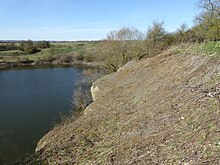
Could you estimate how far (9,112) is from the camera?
2534 cm

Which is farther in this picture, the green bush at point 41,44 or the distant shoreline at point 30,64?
the green bush at point 41,44

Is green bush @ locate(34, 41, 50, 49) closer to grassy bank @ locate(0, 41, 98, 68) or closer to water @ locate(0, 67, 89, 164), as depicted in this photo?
grassy bank @ locate(0, 41, 98, 68)

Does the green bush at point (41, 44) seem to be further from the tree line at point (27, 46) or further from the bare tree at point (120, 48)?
the bare tree at point (120, 48)

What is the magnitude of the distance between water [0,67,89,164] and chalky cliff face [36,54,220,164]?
694 centimetres

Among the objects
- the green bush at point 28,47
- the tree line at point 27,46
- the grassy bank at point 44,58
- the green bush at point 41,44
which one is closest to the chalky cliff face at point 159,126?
the grassy bank at point 44,58

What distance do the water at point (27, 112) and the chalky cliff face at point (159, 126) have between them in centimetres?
694

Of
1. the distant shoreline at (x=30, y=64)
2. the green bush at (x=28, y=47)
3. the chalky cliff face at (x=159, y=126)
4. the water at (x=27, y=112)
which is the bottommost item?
the water at (x=27, y=112)

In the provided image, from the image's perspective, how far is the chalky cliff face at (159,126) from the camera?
6.29 meters

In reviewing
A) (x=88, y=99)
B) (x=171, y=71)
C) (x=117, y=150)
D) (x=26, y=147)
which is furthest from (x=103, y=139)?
(x=88, y=99)

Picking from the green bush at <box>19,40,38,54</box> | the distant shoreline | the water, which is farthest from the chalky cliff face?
the green bush at <box>19,40,38,54</box>

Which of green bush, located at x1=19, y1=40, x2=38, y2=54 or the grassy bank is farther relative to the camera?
green bush, located at x1=19, y1=40, x2=38, y2=54

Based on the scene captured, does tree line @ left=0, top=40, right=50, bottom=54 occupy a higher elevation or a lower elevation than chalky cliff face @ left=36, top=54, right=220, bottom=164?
higher

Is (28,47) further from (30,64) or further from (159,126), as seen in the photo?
(159,126)

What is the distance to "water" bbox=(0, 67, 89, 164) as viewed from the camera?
17.8 meters
